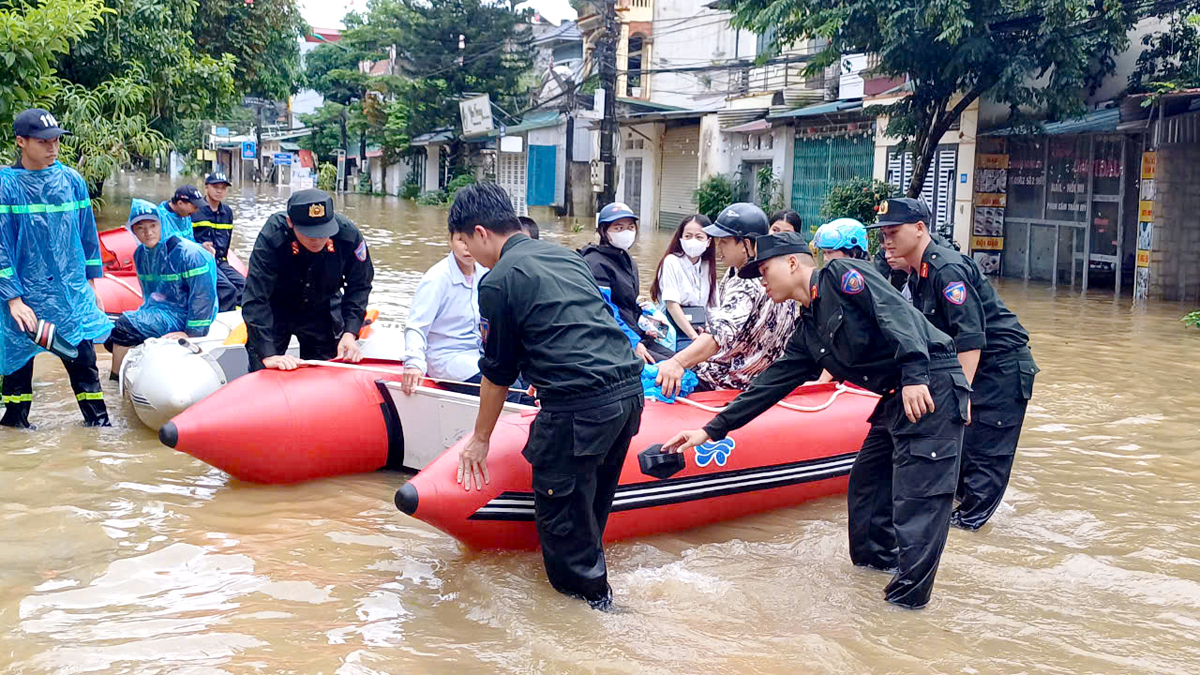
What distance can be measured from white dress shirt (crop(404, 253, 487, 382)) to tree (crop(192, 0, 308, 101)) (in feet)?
48.8

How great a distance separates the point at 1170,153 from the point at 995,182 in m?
3.25

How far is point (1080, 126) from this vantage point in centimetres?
1435

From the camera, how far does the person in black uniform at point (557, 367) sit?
370cm

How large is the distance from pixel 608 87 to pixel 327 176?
31203 millimetres

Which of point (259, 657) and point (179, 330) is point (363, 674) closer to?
point (259, 657)

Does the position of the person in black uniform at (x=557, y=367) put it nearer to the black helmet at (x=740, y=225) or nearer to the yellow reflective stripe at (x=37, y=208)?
the black helmet at (x=740, y=225)

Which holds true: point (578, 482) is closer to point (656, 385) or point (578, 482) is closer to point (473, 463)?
point (473, 463)

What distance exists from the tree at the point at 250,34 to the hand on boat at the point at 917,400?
1724 cm

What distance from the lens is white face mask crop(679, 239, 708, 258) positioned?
700 cm

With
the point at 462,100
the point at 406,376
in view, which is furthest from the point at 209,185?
the point at 462,100

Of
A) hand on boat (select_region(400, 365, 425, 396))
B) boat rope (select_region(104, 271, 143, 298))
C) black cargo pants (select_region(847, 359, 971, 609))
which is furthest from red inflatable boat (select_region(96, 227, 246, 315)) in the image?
black cargo pants (select_region(847, 359, 971, 609))

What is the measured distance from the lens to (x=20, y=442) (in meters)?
6.16

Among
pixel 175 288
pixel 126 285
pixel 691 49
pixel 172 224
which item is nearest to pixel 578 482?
pixel 175 288

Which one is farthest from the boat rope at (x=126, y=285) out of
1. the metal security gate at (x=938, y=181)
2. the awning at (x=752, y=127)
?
the awning at (x=752, y=127)
